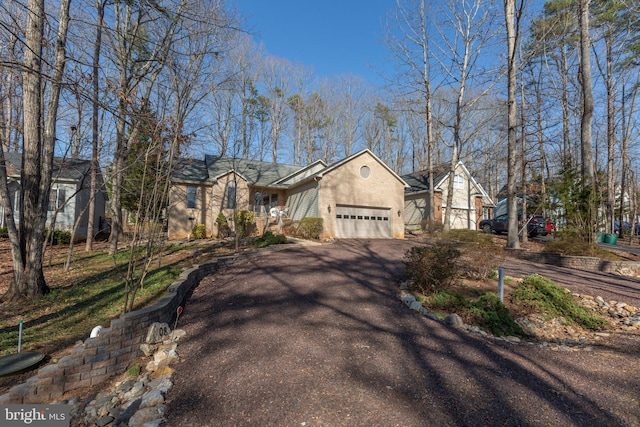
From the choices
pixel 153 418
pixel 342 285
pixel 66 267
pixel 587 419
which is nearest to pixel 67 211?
pixel 66 267

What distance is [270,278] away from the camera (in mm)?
7551

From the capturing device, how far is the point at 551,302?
6320mm

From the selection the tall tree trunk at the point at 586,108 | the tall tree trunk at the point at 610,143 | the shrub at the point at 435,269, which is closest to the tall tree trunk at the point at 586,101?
the tall tree trunk at the point at 586,108

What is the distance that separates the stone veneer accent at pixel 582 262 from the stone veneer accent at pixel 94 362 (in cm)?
1101

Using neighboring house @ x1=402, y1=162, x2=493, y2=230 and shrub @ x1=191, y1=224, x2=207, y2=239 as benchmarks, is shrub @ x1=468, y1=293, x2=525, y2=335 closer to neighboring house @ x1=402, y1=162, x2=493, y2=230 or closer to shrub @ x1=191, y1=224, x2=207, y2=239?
shrub @ x1=191, y1=224, x2=207, y2=239

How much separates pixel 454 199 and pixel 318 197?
1378cm

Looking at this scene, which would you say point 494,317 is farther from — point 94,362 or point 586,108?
point 586,108

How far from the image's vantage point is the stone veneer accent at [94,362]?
346 cm

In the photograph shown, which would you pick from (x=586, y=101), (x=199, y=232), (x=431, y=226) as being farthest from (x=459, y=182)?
(x=199, y=232)

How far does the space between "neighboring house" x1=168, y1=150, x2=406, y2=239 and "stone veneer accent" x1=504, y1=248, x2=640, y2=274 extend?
7.01 m

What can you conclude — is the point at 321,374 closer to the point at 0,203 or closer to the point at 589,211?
the point at 0,203

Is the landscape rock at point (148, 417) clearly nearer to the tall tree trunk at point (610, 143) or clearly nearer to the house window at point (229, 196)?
the house window at point (229, 196)

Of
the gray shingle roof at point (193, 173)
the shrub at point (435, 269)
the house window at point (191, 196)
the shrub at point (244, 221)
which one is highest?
the gray shingle roof at point (193, 173)

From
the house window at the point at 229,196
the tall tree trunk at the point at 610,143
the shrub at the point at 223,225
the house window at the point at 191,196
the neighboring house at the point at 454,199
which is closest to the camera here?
the shrub at the point at 223,225
